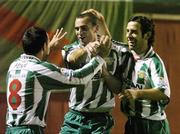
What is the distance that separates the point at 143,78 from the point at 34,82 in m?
0.69

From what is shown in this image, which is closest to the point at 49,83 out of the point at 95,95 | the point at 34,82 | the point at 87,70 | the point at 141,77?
the point at 34,82

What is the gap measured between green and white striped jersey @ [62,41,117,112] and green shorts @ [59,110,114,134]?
0.13 ft

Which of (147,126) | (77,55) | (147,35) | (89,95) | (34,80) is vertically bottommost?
(147,126)

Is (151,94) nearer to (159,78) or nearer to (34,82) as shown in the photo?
(159,78)

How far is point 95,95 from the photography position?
3.06 m

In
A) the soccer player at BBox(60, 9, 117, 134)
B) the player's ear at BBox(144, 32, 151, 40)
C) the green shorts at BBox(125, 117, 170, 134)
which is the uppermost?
the player's ear at BBox(144, 32, 151, 40)

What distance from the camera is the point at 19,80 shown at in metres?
2.86

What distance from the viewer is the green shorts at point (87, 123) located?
10.0ft

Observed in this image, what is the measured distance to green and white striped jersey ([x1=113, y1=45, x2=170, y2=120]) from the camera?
294 centimetres

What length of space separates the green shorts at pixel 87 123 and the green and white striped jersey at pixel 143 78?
16 centimetres

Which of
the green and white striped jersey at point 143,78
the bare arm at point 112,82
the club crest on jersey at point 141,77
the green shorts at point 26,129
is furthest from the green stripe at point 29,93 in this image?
the club crest on jersey at point 141,77

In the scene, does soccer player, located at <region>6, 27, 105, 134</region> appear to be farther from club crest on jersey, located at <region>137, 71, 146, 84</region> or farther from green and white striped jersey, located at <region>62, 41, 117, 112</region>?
club crest on jersey, located at <region>137, 71, 146, 84</region>

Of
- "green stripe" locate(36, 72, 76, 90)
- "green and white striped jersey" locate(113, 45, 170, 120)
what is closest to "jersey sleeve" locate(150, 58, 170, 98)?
"green and white striped jersey" locate(113, 45, 170, 120)

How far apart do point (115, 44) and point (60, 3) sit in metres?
1.78
